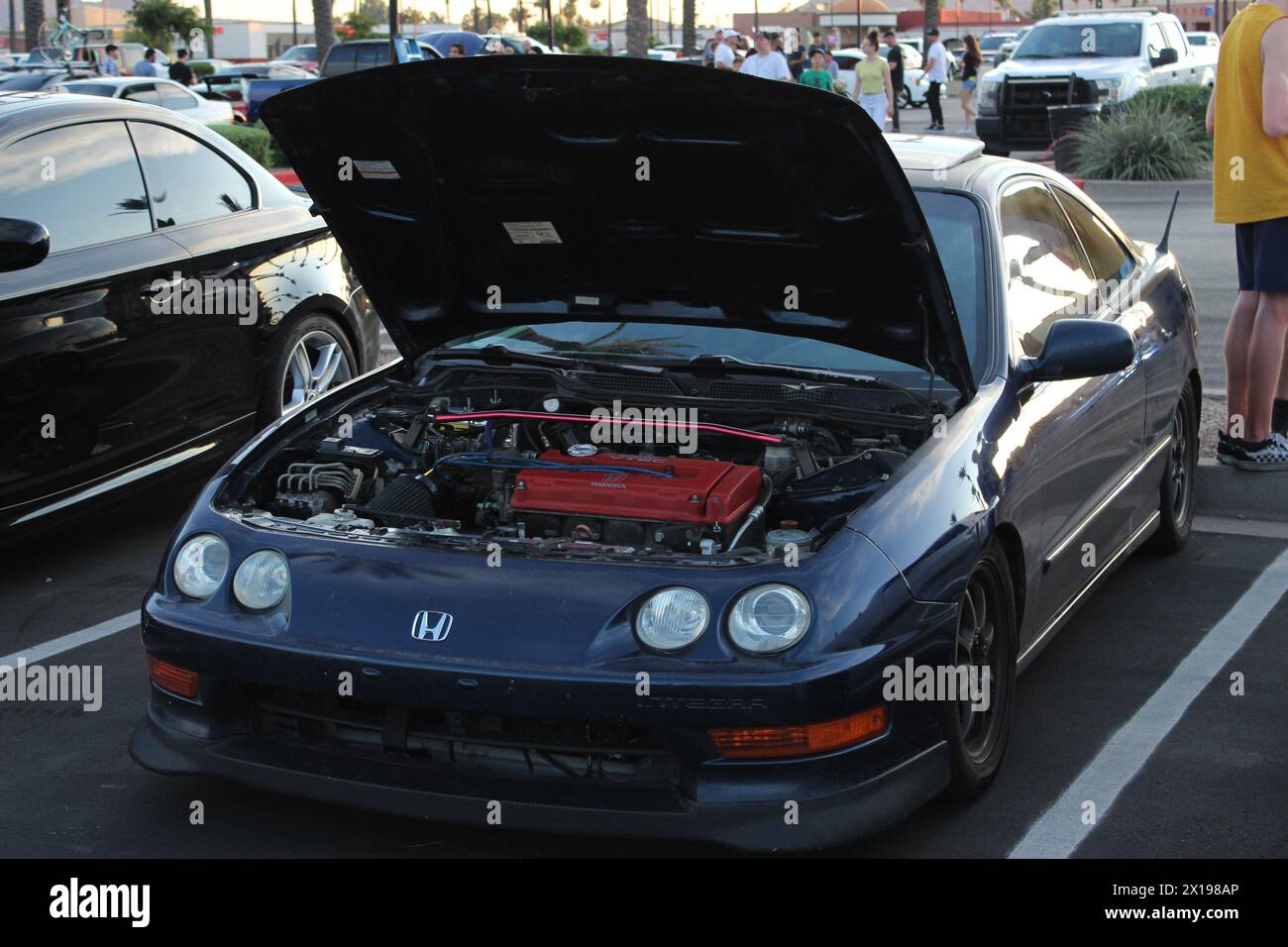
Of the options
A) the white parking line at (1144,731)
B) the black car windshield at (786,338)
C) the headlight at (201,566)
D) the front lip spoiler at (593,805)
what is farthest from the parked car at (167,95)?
the front lip spoiler at (593,805)

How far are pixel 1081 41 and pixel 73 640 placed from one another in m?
18.8

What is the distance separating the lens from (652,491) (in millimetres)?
3928

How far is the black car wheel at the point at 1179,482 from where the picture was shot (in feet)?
19.0

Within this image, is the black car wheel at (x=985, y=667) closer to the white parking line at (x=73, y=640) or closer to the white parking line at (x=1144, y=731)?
the white parking line at (x=1144, y=731)

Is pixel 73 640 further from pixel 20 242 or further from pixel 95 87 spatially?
pixel 95 87

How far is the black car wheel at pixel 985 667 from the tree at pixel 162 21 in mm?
52688

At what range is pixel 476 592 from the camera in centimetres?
351

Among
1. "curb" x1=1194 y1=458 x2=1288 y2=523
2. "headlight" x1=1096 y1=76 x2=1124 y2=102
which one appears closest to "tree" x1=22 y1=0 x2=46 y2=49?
"headlight" x1=1096 y1=76 x2=1124 y2=102

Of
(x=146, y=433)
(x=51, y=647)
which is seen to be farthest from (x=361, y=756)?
(x=146, y=433)

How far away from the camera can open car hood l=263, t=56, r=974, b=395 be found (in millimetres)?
3965

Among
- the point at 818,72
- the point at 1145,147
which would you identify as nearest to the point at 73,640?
the point at 1145,147

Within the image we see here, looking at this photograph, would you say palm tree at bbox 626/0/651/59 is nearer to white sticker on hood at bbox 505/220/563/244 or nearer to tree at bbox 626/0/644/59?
tree at bbox 626/0/644/59
